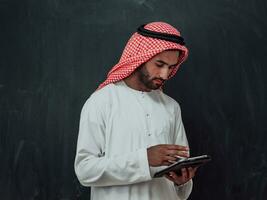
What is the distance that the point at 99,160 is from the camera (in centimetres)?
205

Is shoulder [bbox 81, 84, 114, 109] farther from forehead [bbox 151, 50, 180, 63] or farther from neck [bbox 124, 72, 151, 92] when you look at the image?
forehead [bbox 151, 50, 180, 63]

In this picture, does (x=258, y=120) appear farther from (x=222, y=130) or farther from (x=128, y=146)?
(x=128, y=146)

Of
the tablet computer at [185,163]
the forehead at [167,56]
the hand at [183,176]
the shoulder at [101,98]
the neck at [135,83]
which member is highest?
the forehead at [167,56]

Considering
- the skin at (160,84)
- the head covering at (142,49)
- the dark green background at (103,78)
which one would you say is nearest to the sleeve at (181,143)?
the skin at (160,84)

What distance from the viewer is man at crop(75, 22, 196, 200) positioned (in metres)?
2.02

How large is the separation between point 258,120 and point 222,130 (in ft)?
0.67

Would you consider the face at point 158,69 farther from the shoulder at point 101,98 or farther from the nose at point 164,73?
the shoulder at point 101,98

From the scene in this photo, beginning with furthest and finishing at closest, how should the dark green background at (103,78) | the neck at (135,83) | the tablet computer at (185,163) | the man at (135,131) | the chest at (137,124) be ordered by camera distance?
the dark green background at (103,78), the neck at (135,83), the chest at (137,124), the man at (135,131), the tablet computer at (185,163)

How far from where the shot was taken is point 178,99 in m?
2.76

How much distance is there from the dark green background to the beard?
0.54 metres

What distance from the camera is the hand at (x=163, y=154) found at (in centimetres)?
199

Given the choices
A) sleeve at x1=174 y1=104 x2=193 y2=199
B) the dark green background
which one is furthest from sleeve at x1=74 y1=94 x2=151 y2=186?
the dark green background

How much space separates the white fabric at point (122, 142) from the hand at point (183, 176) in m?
0.08

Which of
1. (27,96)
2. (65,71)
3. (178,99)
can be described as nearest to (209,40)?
(178,99)
